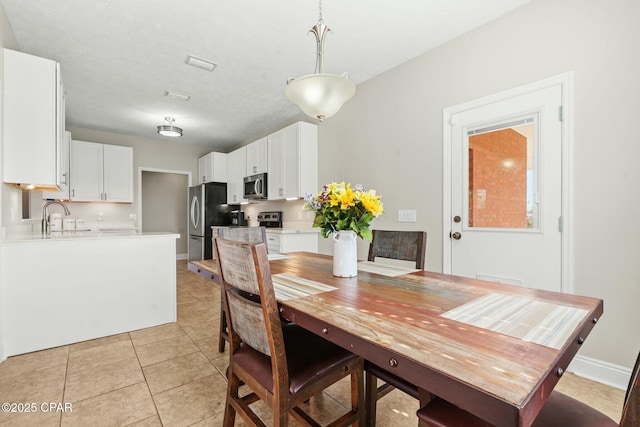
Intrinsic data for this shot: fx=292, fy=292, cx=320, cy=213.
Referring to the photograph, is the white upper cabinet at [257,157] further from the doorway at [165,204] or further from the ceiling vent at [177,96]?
the doorway at [165,204]

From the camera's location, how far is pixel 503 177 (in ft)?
7.52

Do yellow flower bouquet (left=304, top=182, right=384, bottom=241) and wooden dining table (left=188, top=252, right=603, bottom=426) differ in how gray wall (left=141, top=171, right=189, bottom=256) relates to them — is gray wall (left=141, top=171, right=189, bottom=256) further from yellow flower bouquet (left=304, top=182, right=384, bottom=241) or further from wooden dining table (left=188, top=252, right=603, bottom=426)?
wooden dining table (left=188, top=252, right=603, bottom=426)

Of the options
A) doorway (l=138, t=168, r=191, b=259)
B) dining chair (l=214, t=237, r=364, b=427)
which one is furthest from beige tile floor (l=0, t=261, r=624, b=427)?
doorway (l=138, t=168, r=191, b=259)

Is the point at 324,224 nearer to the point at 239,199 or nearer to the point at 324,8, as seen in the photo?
the point at 324,8

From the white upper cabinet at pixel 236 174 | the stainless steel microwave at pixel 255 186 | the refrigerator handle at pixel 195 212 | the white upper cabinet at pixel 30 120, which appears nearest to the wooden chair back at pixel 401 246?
A: the white upper cabinet at pixel 30 120

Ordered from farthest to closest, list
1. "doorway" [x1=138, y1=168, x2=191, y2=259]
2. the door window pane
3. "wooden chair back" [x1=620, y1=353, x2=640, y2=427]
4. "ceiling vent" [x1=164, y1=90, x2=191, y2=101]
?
"doorway" [x1=138, y1=168, x2=191, y2=259] → "ceiling vent" [x1=164, y1=90, x2=191, y2=101] → the door window pane → "wooden chair back" [x1=620, y1=353, x2=640, y2=427]

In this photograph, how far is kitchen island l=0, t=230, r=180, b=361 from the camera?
2.21 meters

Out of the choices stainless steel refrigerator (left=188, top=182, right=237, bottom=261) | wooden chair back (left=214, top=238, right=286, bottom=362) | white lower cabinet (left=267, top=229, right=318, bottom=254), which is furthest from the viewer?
stainless steel refrigerator (left=188, top=182, right=237, bottom=261)

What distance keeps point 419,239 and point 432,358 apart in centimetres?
123

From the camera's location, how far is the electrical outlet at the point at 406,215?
285 centimetres

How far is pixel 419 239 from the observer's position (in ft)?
5.92

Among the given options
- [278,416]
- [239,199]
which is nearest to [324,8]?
[278,416]

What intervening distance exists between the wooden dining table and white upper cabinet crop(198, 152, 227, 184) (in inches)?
189

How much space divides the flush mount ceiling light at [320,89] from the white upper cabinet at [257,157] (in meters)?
3.07
